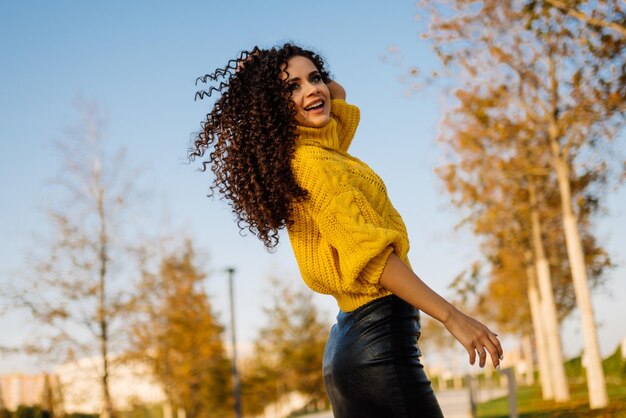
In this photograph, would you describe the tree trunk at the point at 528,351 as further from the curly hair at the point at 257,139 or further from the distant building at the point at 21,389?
the curly hair at the point at 257,139

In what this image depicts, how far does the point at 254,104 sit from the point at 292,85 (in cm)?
16

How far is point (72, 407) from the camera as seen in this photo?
19.9m

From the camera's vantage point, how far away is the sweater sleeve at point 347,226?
7.11 feet

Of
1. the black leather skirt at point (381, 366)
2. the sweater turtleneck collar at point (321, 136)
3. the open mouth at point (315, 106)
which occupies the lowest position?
the black leather skirt at point (381, 366)

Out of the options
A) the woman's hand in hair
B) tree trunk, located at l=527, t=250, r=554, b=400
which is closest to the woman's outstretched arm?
the woman's hand in hair

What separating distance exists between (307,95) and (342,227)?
54 cm

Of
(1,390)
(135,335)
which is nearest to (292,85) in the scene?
(135,335)

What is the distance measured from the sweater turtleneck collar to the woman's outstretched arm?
560 millimetres

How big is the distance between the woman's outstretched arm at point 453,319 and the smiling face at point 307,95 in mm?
659

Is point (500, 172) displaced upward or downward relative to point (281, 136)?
upward

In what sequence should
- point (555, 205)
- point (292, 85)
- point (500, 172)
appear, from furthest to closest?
1. point (555, 205)
2. point (500, 172)
3. point (292, 85)

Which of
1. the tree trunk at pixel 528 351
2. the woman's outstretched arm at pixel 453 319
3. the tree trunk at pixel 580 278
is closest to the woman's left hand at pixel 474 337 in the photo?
the woman's outstretched arm at pixel 453 319

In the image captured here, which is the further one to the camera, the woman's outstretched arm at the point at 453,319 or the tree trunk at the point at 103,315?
the tree trunk at the point at 103,315

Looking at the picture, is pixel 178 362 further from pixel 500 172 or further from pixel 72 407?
pixel 500 172
